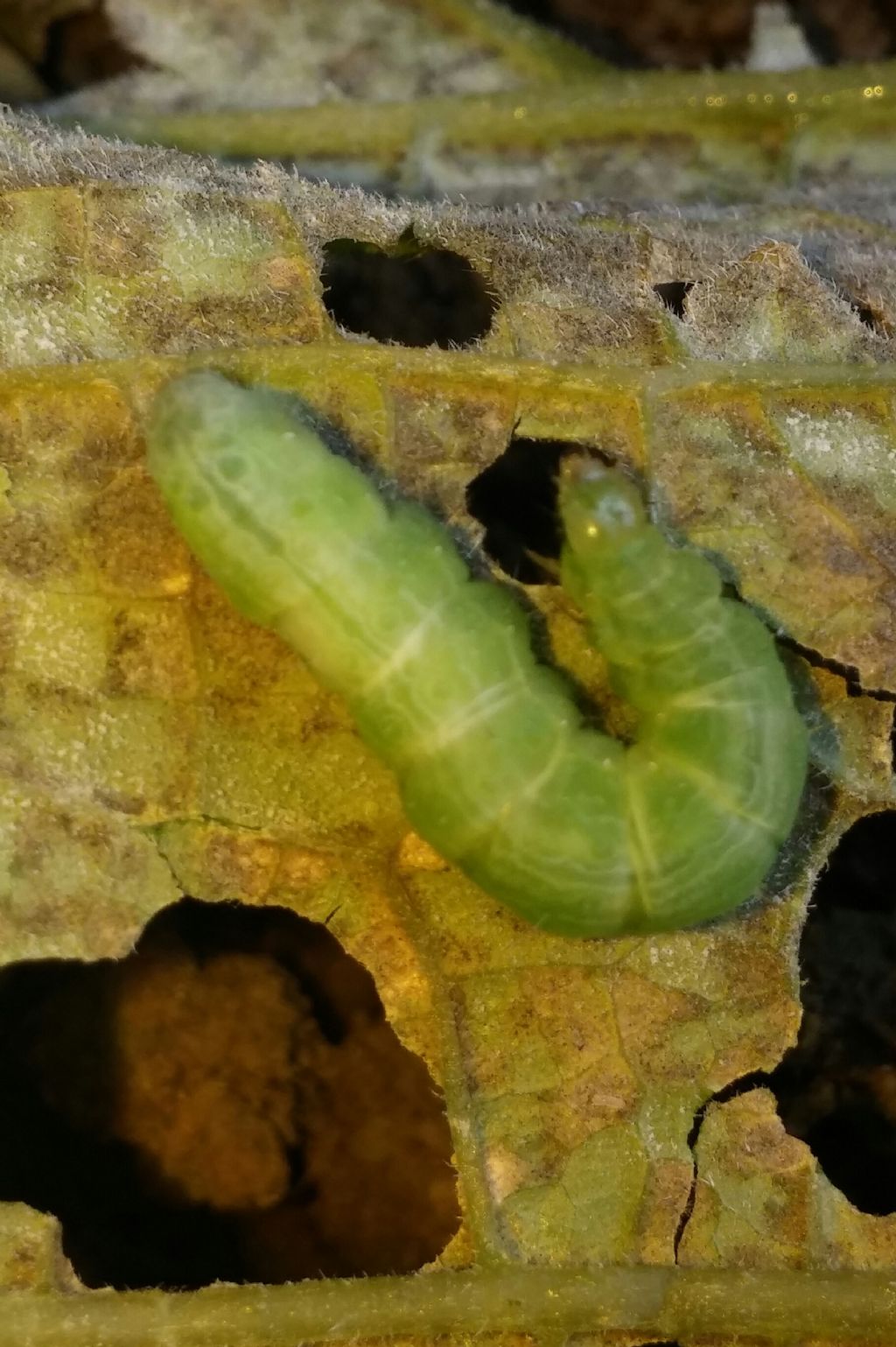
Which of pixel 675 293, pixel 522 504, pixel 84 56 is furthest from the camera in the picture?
pixel 84 56

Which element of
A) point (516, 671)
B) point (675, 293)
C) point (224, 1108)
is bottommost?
point (224, 1108)

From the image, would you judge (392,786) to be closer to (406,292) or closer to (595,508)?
(595,508)

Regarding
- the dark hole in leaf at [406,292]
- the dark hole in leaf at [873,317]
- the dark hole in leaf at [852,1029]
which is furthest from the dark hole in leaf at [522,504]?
the dark hole in leaf at [852,1029]

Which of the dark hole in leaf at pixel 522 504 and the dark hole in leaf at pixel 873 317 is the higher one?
the dark hole in leaf at pixel 873 317

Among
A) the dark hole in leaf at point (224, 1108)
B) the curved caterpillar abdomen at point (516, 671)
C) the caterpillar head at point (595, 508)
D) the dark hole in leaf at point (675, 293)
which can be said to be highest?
the dark hole in leaf at point (675, 293)

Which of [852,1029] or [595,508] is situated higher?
[595,508]

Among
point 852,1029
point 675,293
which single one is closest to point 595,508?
point 675,293

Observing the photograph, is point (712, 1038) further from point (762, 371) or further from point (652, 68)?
point (652, 68)

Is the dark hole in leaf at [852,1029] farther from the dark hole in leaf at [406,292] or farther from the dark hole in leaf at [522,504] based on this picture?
the dark hole in leaf at [406,292]
